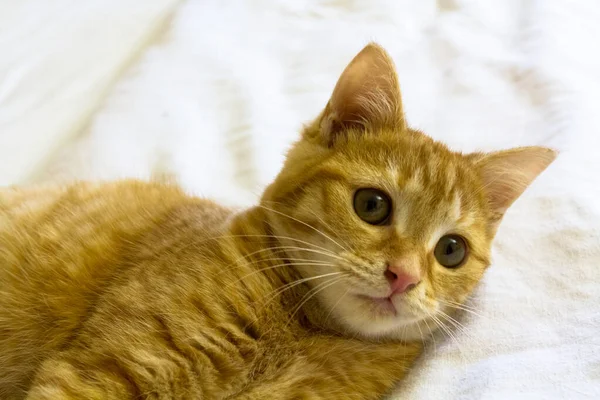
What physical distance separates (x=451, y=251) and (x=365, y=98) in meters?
0.38

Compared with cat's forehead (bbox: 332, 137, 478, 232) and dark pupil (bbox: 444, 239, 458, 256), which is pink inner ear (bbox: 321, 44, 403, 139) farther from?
dark pupil (bbox: 444, 239, 458, 256)

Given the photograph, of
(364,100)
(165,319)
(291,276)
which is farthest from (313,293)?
(364,100)

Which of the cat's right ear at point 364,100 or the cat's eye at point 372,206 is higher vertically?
the cat's right ear at point 364,100

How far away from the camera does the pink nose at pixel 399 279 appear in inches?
41.5

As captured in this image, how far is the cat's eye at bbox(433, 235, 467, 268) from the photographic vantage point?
1.21 m

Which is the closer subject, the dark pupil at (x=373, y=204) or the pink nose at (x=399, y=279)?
the pink nose at (x=399, y=279)

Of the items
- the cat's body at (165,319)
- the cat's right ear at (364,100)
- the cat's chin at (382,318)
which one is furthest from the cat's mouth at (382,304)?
the cat's right ear at (364,100)

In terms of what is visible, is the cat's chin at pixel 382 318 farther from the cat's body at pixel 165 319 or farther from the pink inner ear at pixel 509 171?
the pink inner ear at pixel 509 171

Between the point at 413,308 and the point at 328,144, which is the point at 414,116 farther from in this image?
the point at 413,308

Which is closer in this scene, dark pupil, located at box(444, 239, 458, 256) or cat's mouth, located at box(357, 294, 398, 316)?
cat's mouth, located at box(357, 294, 398, 316)

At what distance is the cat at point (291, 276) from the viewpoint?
1068 mm

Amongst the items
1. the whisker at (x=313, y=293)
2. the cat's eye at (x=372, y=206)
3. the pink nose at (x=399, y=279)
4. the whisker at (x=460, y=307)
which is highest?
the cat's eye at (x=372, y=206)

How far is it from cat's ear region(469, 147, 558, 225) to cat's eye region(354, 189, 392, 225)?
279 mm

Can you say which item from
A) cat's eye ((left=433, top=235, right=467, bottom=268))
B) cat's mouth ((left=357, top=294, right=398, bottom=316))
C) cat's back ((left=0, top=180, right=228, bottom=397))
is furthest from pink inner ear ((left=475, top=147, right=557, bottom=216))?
cat's back ((left=0, top=180, right=228, bottom=397))
